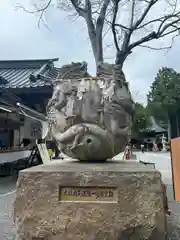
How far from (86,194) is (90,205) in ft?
0.41

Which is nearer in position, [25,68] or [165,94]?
[25,68]

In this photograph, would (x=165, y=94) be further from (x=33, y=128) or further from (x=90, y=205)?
(x=90, y=205)

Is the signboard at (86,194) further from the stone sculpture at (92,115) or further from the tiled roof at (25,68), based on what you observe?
Result: the tiled roof at (25,68)

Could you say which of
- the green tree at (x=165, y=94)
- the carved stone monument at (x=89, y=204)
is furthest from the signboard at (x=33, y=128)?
the green tree at (x=165, y=94)

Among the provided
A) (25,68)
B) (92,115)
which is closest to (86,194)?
(92,115)

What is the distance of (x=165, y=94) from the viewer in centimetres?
3888

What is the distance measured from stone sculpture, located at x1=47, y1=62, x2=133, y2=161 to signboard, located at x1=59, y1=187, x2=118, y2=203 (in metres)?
0.56

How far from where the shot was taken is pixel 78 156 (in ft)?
13.6

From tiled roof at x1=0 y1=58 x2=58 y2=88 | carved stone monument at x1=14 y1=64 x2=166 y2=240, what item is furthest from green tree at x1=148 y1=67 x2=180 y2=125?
carved stone monument at x1=14 y1=64 x2=166 y2=240

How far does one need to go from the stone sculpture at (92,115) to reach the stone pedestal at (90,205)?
0.44 meters

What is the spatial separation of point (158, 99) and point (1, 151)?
3069 cm

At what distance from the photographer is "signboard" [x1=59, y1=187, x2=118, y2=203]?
11.6 ft

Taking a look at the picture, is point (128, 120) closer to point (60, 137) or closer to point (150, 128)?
point (60, 137)

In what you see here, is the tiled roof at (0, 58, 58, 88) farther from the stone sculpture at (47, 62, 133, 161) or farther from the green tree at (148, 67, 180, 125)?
the green tree at (148, 67, 180, 125)
